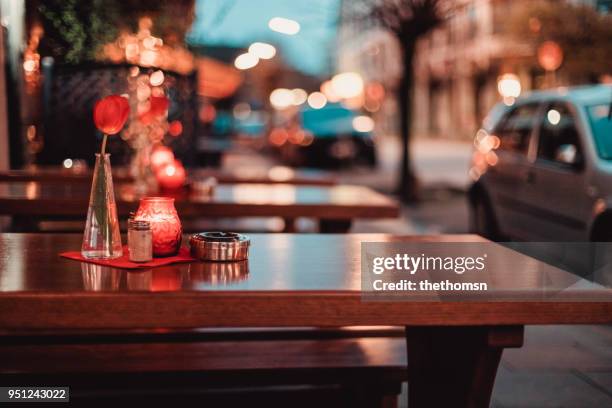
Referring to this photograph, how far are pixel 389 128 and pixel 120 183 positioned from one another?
65455 millimetres

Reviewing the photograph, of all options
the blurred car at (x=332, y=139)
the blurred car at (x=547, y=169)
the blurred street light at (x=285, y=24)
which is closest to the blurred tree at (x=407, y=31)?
the blurred street light at (x=285, y=24)

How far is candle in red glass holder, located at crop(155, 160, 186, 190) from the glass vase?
258 centimetres

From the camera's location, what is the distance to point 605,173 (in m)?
5.89

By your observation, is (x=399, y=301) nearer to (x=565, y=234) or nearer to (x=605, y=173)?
(x=605, y=173)

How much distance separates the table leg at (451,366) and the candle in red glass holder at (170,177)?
2.86 metres

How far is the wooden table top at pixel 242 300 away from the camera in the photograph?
2344 millimetres

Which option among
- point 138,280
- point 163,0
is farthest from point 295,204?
point 163,0

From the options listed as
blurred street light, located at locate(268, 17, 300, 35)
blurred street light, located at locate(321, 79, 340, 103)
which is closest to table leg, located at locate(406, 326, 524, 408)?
blurred street light, located at locate(268, 17, 300, 35)

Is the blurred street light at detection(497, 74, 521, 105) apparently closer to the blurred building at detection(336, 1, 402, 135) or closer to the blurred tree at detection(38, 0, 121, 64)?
the blurred building at detection(336, 1, 402, 135)

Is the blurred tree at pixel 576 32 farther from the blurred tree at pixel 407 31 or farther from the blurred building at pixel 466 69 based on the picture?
the blurred tree at pixel 407 31

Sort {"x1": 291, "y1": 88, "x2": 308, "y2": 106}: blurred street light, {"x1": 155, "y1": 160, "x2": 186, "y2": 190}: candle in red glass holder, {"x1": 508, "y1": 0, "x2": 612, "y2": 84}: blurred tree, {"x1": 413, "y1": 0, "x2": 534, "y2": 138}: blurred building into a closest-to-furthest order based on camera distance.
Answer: {"x1": 155, "y1": 160, "x2": 186, "y2": 190}: candle in red glass holder
{"x1": 508, "y1": 0, "x2": 612, "y2": 84}: blurred tree
{"x1": 413, "y1": 0, "x2": 534, "y2": 138}: blurred building
{"x1": 291, "y1": 88, "x2": 308, "y2": 106}: blurred street light

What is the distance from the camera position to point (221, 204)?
4965 mm

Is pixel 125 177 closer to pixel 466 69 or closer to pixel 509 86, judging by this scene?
pixel 509 86

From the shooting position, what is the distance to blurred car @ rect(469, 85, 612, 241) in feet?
20.0
